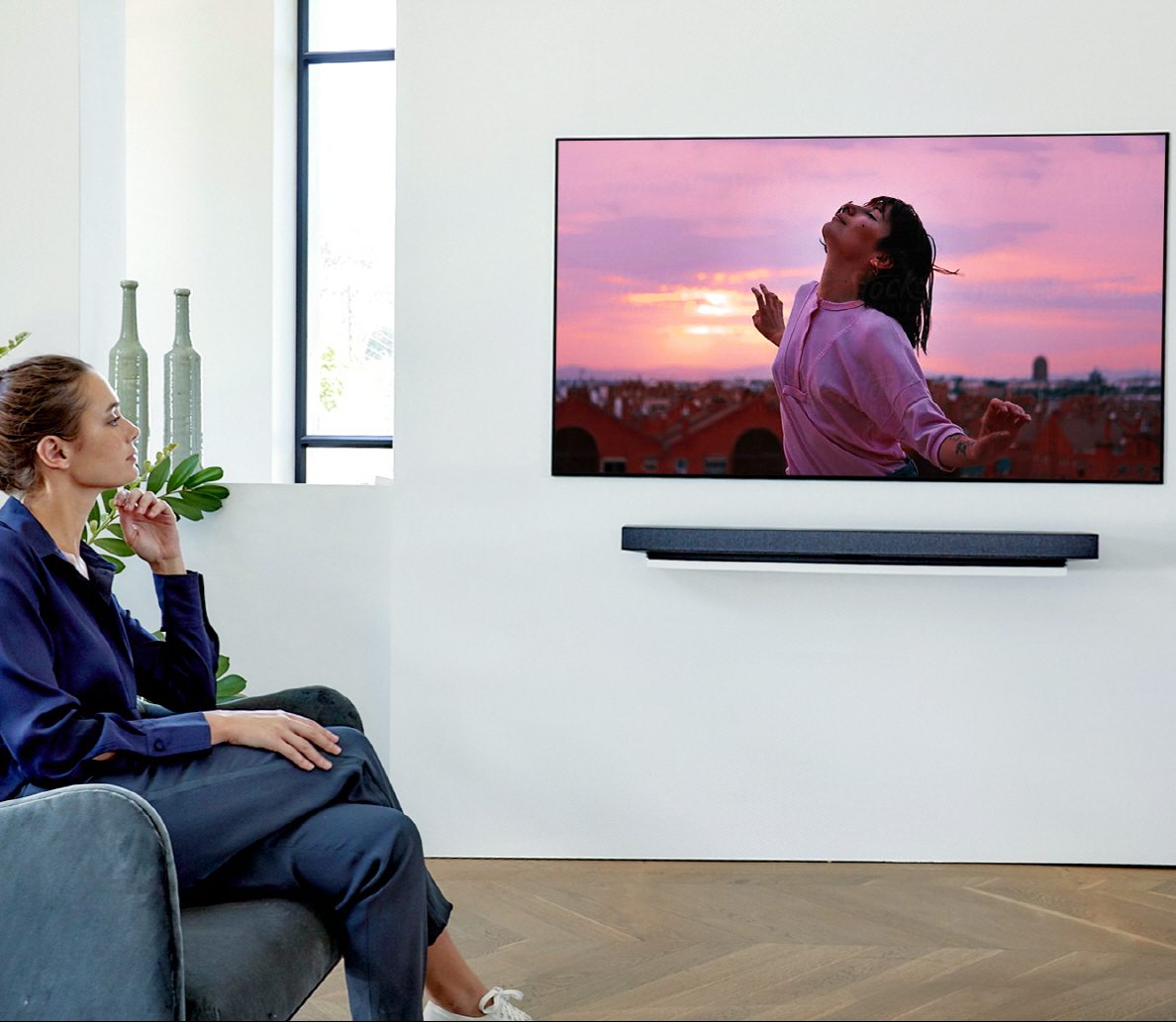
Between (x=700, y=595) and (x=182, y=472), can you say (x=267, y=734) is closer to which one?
(x=182, y=472)

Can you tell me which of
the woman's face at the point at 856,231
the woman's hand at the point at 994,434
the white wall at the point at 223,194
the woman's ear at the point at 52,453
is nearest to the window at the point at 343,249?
the white wall at the point at 223,194

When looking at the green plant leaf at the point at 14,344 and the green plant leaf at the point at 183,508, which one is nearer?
the green plant leaf at the point at 14,344

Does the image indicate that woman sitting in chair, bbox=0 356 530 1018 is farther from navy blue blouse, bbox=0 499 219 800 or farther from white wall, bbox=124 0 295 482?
white wall, bbox=124 0 295 482

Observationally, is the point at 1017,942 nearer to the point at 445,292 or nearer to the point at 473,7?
the point at 445,292

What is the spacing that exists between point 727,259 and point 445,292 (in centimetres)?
76

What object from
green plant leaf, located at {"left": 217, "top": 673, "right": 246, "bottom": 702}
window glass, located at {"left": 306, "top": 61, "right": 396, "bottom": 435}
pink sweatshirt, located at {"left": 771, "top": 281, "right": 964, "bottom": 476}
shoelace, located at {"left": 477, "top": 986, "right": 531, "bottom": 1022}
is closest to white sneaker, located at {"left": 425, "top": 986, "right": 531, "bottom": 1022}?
shoelace, located at {"left": 477, "top": 986, "right": 531, "bottom": 1022}

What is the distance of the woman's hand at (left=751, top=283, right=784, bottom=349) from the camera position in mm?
3184

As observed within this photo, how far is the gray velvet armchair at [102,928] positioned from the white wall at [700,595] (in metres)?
1.75

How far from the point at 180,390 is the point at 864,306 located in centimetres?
186

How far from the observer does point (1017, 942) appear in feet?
8.73

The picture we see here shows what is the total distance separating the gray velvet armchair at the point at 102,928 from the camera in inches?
57.6

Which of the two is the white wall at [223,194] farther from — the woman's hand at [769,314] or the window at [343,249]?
the woman's hand at [769,314]

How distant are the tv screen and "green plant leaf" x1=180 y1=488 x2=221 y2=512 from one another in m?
0.94

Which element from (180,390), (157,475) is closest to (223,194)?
(180,390)
